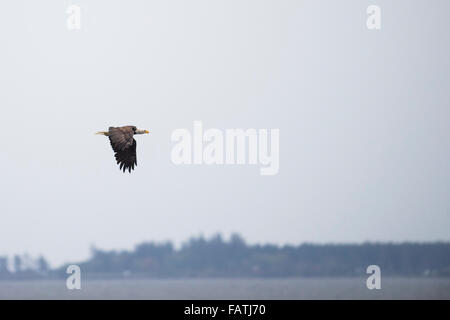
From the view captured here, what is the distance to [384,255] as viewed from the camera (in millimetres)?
130625

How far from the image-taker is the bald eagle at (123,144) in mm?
37812

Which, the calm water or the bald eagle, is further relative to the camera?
the calm water

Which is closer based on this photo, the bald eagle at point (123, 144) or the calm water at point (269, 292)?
the bald eagle at point (123, 144)

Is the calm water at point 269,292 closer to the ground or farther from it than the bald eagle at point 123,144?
closer to the ground

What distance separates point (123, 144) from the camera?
3806 cm

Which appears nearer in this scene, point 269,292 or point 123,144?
point 123,144

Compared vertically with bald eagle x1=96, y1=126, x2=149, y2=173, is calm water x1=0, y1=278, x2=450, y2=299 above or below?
below

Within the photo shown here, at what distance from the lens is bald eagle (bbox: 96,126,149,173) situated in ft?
124
